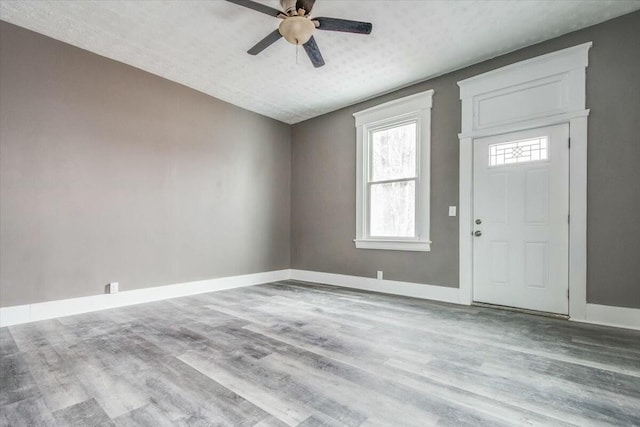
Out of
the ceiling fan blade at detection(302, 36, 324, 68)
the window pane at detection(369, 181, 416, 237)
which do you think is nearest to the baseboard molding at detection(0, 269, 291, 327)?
the window pane at detection(369, 181, 416, 237)

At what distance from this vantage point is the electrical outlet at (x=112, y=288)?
362 cm

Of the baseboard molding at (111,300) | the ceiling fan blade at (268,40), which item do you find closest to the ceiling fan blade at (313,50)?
the ceiling fan blade at (268,40)

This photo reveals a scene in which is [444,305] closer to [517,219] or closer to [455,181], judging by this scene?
[517,219]

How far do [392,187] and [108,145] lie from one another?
3.74 metres

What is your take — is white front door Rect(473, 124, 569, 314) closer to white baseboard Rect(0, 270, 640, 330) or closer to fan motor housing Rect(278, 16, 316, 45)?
white baseboard Rect(0, 270, 640, 330)

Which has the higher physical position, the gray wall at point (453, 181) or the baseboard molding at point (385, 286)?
the gray wall at point (453, 181)

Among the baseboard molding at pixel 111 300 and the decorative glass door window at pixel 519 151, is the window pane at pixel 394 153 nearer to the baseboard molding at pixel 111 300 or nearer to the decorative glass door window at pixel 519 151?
the decorative glass door window at pixel 519 151

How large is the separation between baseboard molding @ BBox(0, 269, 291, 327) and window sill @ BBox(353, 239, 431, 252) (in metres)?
1.89

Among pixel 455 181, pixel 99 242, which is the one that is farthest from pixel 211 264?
pixel 455 181

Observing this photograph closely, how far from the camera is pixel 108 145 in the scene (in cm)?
369

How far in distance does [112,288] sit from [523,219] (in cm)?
477

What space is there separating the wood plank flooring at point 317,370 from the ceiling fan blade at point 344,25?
8.64 feet

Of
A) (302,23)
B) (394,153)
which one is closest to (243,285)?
(394,153)

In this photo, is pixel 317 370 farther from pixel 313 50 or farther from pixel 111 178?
pixel 111 178
